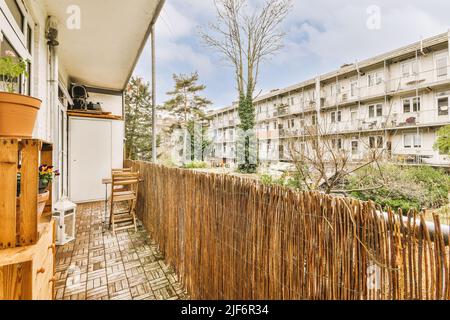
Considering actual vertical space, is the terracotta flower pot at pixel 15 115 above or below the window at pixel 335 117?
below

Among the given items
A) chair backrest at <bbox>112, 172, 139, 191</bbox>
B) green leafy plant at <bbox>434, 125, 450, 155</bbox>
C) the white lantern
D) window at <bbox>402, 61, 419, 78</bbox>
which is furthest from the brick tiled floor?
window at <bbox>402, 61, 419, 78</bbox>

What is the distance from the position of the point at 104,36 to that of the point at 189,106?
1301 centimetres

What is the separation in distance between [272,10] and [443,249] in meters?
10.1

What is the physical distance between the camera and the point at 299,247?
3.34ft

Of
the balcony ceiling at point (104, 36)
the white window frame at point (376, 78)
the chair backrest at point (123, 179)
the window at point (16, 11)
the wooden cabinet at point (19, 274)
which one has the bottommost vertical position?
the wooden cabinet at point (19, 274)

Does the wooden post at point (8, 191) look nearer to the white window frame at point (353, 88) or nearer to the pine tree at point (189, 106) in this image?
the pine tree at point (189, 106)

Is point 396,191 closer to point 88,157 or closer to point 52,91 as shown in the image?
point 52,91

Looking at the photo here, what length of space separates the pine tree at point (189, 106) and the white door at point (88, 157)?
9.85 meters

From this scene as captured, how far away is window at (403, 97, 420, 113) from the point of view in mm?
10812

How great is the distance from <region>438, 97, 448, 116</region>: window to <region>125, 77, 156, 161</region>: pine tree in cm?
1507

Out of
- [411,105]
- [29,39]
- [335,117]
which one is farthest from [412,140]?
[29,39]

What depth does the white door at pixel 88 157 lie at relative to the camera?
5.29 m

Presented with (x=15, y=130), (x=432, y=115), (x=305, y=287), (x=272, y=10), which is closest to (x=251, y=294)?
(x=305, y=287)

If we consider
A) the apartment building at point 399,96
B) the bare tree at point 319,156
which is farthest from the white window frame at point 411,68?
the bare tree at point 319,156
